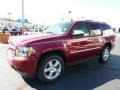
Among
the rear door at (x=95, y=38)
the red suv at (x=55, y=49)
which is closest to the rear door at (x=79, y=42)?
the red suv at (x=55, y=49)

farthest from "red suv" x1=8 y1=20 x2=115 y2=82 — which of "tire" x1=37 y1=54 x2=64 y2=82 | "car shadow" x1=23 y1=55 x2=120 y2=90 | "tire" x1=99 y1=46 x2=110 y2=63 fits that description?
"tire" x1=99 y1=46 x2=110 y2=63

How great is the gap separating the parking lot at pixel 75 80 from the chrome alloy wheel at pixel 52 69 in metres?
0.22

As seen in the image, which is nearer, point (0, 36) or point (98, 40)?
point (98, 40)

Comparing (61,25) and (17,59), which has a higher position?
(61,25)

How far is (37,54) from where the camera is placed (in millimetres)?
5289

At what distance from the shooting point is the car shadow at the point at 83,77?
5.48 meters

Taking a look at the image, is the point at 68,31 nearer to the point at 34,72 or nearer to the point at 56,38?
the point at 56,38

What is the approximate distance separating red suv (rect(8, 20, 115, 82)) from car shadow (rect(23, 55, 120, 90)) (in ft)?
0.90

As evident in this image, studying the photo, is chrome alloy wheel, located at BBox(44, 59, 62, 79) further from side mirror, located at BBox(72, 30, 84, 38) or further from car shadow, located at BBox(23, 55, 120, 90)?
side mirror, located at BBox(72, 30, 84, 38)

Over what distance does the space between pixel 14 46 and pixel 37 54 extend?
74 centimetres

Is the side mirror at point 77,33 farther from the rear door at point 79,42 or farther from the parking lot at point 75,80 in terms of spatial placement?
the parking lot at point 75,80

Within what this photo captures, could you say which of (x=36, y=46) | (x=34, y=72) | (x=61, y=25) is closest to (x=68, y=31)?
(x=61, y=25)

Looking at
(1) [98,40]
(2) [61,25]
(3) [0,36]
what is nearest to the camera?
(2) [61,25]

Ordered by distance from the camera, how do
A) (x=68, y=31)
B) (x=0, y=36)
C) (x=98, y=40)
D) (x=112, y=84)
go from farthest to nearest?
(x=0, y=36) → (x=98, y=40) → (x=68, y=31) → (x=112, y=84)
